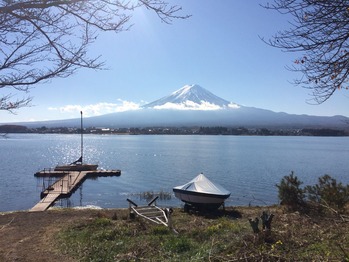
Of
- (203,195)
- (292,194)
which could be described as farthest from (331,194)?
(203,195)

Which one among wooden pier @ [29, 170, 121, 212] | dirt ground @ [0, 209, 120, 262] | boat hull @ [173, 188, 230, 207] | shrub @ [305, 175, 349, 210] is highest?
shrub @ [305, 175, 349, 210]

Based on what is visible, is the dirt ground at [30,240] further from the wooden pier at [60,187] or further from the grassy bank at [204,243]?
the wooden pier at [60,187]

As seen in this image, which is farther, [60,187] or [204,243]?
[60,187]

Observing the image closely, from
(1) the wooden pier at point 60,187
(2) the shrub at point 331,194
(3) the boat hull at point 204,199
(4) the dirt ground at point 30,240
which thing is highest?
(2) the shrub at point 331,194

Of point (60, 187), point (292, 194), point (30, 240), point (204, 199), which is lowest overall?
point (60, 187)

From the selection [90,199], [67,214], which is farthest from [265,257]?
[90,199]

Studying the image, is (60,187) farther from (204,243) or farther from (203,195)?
(204,243)

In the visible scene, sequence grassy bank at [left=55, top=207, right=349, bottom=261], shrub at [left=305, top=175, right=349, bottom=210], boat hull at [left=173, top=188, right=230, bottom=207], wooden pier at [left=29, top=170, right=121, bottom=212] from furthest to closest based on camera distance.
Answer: wooden pier at [left=29, top=170, right=121, bottom=212], boat hull at [left=173, top=188, right=230, bottom=207], shrub at [left=305, top=175, right=349, bottom=210], grassy bank at [left=55, top=207, right=349, bottom=261]

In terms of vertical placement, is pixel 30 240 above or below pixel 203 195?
above

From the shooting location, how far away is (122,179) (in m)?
37.2

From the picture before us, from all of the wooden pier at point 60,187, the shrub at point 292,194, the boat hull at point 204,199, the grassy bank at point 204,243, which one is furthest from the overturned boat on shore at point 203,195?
the wooden pier at point 60,187

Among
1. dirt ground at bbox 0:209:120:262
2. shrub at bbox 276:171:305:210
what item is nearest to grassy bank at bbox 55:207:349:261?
dirt ground at bbox 0:209:120:262

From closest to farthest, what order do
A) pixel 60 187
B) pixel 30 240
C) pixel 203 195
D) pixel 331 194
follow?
pixel 30 240
pixel 331 194
pixel 203 195
pixel 60 187

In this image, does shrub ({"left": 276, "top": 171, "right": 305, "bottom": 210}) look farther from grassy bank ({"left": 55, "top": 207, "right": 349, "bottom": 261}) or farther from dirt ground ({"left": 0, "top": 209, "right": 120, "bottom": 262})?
dirt ground ({"left": 0, "top": 209, "right": 120, "bottom": 262})
